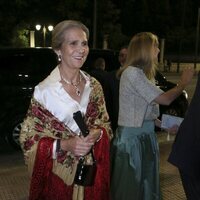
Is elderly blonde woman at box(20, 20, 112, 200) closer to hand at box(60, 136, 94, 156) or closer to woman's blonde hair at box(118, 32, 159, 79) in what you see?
hand at box(60, 136, 94, 156)

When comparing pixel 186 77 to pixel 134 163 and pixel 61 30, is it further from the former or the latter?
pixel 61 30

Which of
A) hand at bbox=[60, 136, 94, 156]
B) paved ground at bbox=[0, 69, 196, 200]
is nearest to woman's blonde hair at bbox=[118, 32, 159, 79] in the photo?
hand at bbox=[60, 136, 94, 156]

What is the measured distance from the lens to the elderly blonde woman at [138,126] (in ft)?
12.3

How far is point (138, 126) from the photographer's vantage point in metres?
3.84

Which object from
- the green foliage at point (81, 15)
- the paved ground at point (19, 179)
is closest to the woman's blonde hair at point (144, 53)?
the paved ground at point (19, 179)

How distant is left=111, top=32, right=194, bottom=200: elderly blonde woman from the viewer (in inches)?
148

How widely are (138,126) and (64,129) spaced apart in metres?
1.32

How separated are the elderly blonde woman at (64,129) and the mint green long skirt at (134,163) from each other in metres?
1.11

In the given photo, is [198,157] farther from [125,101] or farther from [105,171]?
[125,101]

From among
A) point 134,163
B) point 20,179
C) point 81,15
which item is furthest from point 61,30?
point 81,15

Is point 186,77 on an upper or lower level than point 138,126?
upper

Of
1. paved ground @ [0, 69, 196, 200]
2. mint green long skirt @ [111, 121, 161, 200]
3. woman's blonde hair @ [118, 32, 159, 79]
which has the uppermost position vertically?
woman's blonde hair @ [118, 32, 159, 79]

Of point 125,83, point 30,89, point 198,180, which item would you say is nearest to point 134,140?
point 125,83

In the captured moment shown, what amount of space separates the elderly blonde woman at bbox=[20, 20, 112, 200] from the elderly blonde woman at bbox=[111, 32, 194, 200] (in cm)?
103
